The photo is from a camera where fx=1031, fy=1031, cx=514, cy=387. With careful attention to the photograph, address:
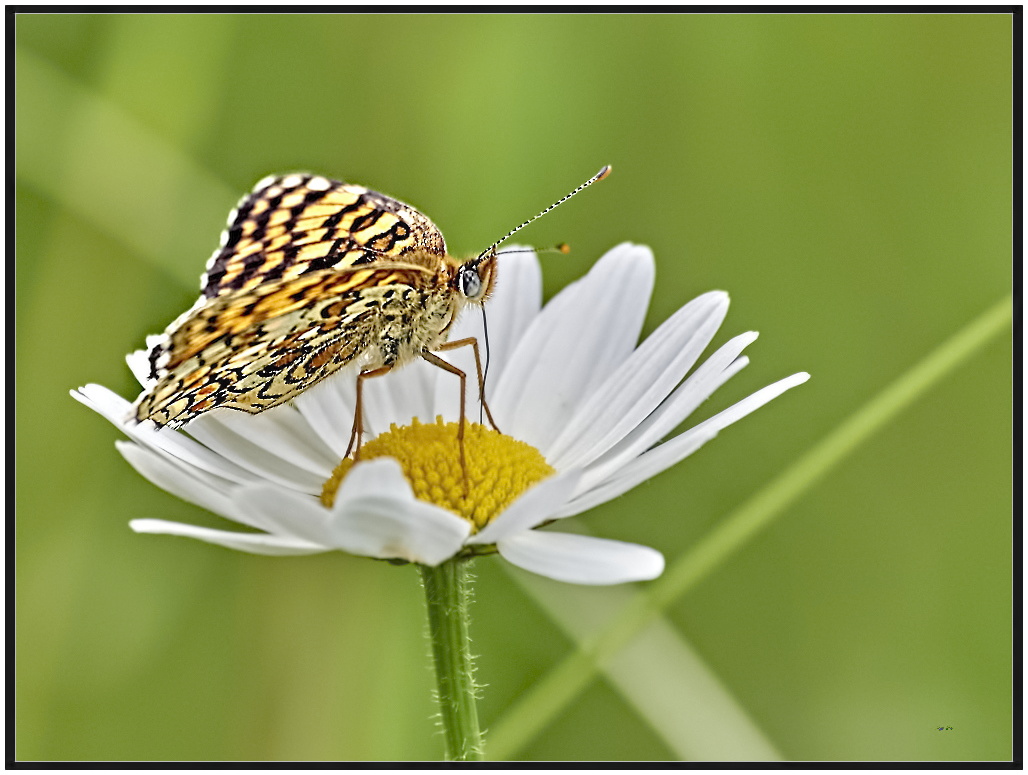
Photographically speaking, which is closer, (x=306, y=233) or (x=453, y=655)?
(x=453, y=655)

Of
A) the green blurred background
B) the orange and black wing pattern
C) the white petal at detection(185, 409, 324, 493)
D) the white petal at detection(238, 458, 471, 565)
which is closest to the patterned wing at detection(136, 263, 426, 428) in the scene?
the orange and black wing pattern

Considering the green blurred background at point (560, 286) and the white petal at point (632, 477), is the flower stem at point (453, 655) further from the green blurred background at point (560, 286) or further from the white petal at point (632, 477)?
the green blurred background at point (560, 286)

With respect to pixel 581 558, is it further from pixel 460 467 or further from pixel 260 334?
pixel 260 334

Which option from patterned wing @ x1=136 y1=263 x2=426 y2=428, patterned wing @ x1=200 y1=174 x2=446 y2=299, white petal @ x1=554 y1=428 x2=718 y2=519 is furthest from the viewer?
patterned wing @ x1=200 y1=174 x2=446 y2=299

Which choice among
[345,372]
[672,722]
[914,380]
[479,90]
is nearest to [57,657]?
[345,372]

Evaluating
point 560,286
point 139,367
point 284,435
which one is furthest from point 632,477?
point 560,286

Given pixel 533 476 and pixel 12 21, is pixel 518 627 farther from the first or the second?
pixel 12 21

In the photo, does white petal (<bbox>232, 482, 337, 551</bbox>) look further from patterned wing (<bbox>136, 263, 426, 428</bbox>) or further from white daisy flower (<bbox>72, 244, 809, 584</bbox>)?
patterned wing (<bbox>136, 263, 426, 428</bbox>)
